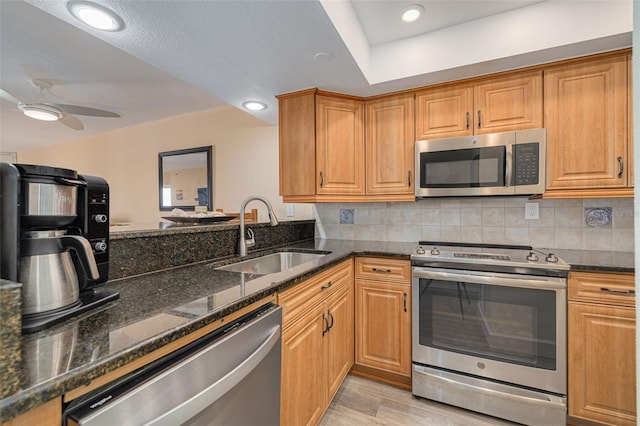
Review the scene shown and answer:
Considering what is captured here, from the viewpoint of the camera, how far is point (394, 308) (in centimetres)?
190

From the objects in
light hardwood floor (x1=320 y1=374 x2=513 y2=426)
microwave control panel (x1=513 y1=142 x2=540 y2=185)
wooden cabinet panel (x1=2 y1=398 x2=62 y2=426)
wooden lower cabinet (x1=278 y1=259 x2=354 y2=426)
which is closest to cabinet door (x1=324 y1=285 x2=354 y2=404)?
wooden lower cabinet (x1=278 y1=259 x2=354 y2=426)

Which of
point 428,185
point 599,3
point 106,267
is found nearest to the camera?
point 106,267

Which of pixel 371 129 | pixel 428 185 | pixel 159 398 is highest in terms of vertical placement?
pixel 371 129

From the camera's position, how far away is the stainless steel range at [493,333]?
152 centimetres

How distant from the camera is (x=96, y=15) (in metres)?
1.23

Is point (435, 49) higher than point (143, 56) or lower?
higher

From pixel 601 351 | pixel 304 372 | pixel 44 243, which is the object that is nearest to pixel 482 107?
pixel 601 351

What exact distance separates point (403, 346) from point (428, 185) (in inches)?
44.7

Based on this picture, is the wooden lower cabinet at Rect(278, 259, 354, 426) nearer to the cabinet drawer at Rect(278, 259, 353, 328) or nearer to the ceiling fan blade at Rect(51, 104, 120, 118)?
the cabinet drawer at Rect(278, 259, 353, 328)

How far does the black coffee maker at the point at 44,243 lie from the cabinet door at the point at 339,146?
155 centimetres

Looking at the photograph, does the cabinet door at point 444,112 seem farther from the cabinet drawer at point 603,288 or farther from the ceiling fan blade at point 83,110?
the ceiling fan blade at point 83,110

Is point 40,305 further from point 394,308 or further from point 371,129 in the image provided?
point 371,129

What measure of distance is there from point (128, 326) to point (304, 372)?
0.87 metres

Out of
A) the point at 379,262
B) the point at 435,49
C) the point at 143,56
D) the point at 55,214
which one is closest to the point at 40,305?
the point at 55,214
